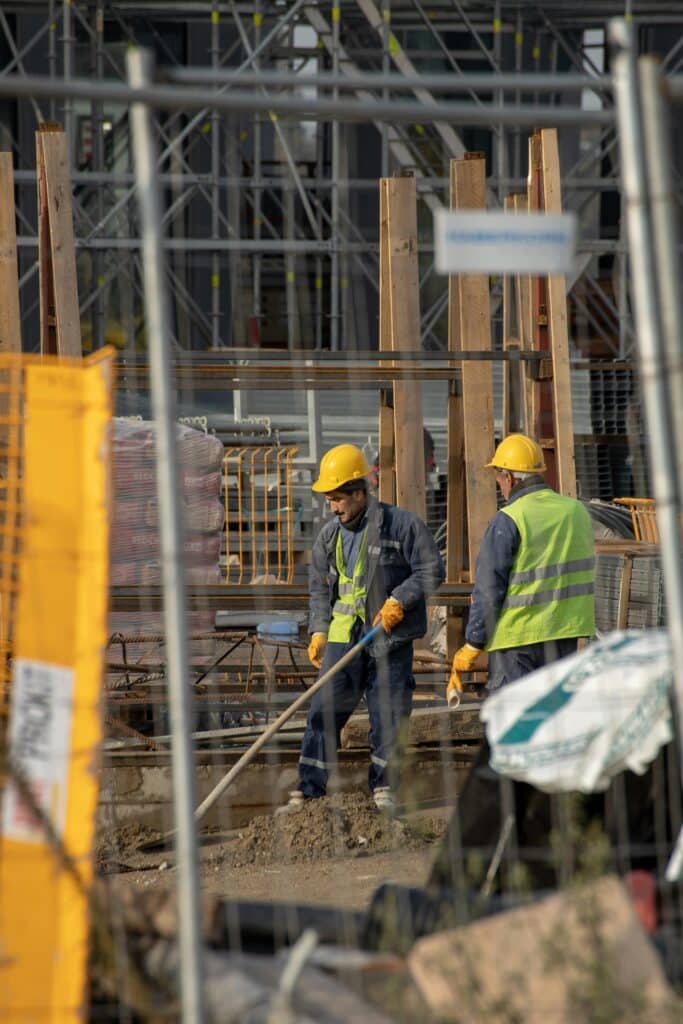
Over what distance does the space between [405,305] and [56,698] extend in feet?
19.7

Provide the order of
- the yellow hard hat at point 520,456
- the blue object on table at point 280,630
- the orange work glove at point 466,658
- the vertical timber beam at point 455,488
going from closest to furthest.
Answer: the orange work glove at point 466,658 < the yellow hard hat at point 520,456 < the vertical timber beam at point 455,488 < the blue object on table at point 280,630

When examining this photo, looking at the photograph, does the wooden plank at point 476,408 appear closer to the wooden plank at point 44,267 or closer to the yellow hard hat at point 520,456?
the yellow hard hat at point 520,456

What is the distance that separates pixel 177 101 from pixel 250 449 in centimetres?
951

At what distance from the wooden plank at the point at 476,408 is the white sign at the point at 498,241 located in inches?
203

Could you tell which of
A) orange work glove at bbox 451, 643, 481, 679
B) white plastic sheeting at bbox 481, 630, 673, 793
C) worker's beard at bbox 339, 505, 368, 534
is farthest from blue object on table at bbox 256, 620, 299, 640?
white plastic sheeting at bbox 481, 630, 673, 793

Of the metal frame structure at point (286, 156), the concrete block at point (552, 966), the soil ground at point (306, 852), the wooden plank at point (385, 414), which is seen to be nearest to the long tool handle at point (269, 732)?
the soil ground at point (306, 852)

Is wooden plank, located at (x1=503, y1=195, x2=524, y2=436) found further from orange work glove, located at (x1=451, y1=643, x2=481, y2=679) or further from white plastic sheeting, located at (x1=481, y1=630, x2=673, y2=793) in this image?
white plastic sheeting, located at (x1=481, y1=630, x2=673, y2=793)

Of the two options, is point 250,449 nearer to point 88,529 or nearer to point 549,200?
point 549,200

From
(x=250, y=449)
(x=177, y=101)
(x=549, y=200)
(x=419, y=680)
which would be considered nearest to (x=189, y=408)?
(x=250, y=449)

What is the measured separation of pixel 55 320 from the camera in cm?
895

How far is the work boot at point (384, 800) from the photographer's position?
7.70 meters

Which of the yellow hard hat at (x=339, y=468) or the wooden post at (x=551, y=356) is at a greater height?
the wooden post at (x=551, y=356)

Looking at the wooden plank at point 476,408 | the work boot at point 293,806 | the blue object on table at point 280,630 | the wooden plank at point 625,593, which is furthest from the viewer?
the blue object on table at point 280,630

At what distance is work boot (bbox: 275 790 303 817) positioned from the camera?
7.66 meters
